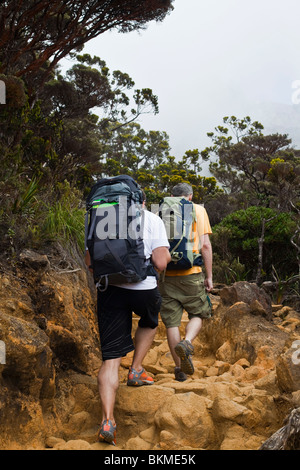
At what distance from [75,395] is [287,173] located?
26.4 feet

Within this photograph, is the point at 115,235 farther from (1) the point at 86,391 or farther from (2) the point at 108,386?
(1) the point at 86,391

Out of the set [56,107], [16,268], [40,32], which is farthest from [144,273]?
[56,107]

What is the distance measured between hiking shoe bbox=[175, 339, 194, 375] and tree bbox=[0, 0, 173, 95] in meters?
7.32

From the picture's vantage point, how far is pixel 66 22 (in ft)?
36.6

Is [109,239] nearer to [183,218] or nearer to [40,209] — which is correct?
[183,218]

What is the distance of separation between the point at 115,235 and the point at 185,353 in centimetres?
132

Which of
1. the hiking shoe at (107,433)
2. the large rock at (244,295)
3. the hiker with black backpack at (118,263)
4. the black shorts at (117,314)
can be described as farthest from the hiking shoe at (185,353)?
the large rock at (244,295)

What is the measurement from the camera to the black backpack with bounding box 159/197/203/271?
3.95 meters

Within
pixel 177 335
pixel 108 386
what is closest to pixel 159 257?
pixel 108 386

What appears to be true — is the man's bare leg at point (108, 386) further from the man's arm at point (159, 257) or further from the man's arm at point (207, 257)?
the man's arm at point (207, 257)

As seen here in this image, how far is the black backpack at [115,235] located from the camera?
2848 mm

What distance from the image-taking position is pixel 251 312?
5.42m

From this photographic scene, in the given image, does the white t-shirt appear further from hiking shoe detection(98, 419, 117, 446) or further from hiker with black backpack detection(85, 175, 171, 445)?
hiking shoe detection(98, 419, 117, 446)

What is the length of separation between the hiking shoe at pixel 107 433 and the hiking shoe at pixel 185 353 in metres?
1.01
